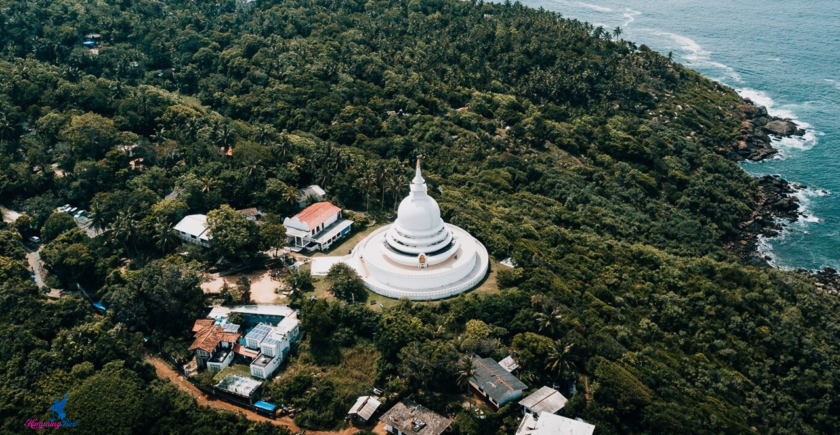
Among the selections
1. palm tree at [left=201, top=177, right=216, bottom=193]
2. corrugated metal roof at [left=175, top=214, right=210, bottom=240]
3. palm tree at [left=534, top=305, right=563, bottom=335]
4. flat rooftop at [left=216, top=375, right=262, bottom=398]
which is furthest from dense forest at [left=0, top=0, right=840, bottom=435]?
corrugated metal roof at [left=175, top=214, right=210, bottom=240]

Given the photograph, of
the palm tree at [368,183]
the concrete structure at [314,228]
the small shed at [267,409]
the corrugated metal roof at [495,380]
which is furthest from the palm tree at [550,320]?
the palm tree at [368,183]

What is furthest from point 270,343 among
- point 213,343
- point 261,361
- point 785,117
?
point 785,117

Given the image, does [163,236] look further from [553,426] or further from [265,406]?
[553,426]

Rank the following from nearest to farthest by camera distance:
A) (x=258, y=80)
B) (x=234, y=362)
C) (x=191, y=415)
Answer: (x=191, y=415)
(x=234, y=362)
(x=258, y=80)

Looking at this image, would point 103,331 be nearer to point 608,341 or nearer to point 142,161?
point 142,161

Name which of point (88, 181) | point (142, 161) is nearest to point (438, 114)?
point (142, 161)

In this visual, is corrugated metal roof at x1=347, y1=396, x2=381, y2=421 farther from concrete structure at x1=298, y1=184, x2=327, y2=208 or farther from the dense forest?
concrete structure at x1=298, y1=184, x2=327, y2=208

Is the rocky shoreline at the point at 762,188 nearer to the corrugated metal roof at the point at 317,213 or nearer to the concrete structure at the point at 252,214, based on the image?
the corrugated metal roof at the point at 317,213

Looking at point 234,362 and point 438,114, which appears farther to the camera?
point 438,114
